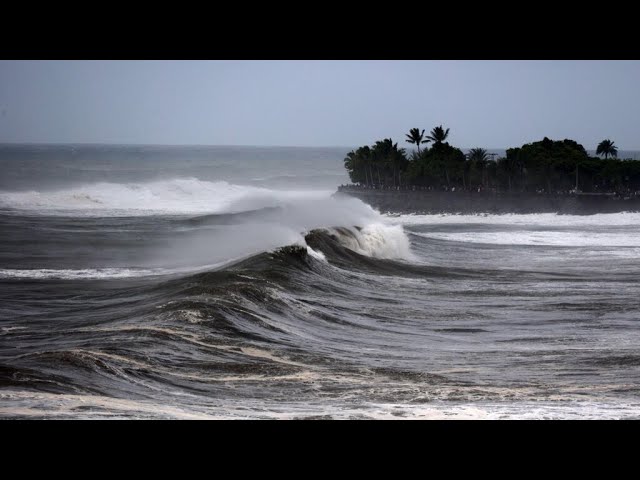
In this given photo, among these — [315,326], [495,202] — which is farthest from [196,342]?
[495,202]

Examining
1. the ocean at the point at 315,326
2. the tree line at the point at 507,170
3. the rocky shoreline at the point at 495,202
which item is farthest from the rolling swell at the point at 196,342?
the tree line at the point at 507,170

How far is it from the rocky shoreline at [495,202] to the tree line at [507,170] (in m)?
3.47

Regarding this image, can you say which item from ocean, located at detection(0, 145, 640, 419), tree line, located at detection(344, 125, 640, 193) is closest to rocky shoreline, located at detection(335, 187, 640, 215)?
tree line, located at detection(344, 125, 640, 193)

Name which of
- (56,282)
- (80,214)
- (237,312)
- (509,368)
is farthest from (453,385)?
(80,214)

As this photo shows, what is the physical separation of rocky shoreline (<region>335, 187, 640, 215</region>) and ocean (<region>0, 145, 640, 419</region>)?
112ft

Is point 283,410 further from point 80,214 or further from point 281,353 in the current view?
point 80,214

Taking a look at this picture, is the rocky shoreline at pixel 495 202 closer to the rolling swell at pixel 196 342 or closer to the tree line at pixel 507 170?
the tree line at pixel 507 170

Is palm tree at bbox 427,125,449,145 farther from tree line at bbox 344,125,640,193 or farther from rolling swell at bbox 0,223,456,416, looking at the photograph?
rolling swell at bbox 0,223,456,416

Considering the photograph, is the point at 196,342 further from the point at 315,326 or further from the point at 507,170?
the point at 507,170

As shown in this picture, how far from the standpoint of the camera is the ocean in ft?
28.1

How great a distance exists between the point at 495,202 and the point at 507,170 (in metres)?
8.39

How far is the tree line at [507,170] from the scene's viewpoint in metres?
76.2

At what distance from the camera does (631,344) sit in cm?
1284

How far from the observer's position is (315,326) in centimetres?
1438
